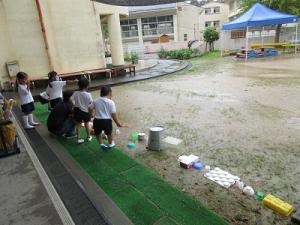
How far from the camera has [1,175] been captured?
3008 millimetres

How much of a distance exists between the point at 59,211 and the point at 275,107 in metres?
5.46

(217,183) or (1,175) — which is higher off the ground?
(1,175)

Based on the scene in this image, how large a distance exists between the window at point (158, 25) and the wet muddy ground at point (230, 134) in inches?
1024

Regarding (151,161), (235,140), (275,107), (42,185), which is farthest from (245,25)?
(42,185)

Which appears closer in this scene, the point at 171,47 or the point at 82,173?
the point at 82,173

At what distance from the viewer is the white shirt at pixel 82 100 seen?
4.11 m

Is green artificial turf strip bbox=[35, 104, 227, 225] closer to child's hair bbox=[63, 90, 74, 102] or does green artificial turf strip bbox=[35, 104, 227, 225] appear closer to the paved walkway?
the paved walkway

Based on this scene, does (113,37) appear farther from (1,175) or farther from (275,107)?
(1,175)

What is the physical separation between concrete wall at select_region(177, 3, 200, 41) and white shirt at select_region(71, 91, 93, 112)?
100 ft

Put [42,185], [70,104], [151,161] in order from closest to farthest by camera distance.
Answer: [42,185] → [151,161] → [70,104]

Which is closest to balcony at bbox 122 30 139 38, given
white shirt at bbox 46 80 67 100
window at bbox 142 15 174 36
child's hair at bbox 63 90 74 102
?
window at bbox 142 15 174 36

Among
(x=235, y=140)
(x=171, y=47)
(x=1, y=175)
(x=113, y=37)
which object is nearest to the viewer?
(x=1, y=175)

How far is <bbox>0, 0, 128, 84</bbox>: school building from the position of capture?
9.25 m

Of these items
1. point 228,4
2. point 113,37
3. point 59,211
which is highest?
point 228,4
